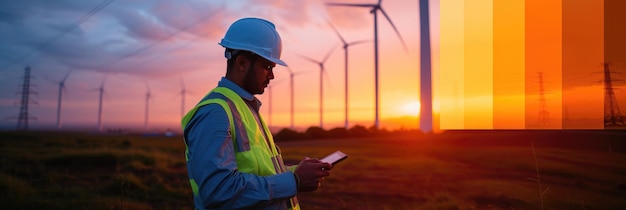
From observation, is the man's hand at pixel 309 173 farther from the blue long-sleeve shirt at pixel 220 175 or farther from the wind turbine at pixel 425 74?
the wind turbine at pixel 425 74

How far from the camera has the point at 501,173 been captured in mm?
22859

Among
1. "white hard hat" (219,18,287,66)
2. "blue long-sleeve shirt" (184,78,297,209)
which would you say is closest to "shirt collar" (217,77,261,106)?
"white hard hat" (219,18,287,66)

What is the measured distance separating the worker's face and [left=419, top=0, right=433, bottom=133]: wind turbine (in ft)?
59.1

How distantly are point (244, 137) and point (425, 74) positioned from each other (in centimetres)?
1848

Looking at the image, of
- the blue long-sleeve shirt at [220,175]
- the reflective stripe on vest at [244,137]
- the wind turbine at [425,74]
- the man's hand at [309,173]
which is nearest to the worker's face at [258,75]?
the reflective stripe on vest at [244,137]

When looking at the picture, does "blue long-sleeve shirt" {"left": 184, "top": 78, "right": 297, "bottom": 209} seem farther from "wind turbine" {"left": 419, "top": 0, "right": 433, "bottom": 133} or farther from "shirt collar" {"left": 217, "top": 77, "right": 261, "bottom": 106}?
"wind turbine" {"left": 419, "top": 0, "right": 433, "bottom": 133}

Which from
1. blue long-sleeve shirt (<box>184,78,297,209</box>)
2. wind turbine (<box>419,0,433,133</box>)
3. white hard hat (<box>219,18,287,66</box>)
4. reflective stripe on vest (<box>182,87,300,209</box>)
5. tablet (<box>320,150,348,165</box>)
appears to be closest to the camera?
blue long-sleeve shirt (<box>184,78,297,209</box>)

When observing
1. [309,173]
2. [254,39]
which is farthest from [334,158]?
[254,39]

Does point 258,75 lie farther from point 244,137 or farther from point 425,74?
point 425,74

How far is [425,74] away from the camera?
20.1 m

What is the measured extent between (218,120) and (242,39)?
1.82 feet

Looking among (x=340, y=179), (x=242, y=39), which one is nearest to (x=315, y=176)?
(x=242, y=39)

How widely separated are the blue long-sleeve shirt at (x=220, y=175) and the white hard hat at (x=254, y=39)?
43 centimetres

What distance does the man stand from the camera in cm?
224
